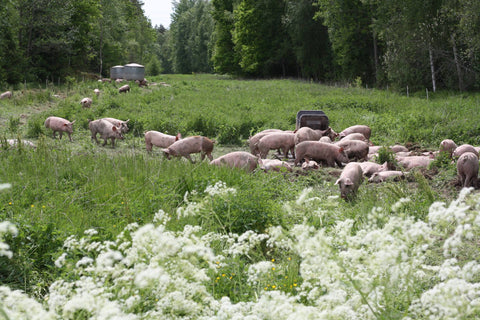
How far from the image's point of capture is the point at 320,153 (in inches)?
415

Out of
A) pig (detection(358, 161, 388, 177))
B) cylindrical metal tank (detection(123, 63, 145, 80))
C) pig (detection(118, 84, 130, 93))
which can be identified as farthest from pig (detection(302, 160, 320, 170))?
cylindrical metal tank (detection(123, 63, 145, 80))

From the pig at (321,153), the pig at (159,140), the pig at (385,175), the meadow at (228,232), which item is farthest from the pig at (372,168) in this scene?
the pig at (159,140)

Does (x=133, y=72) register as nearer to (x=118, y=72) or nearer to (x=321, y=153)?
(x=118, y=72)

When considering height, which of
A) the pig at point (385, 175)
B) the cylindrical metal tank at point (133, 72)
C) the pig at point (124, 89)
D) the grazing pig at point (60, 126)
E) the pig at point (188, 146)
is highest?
the cylindrical metal tank at point (133, 72)

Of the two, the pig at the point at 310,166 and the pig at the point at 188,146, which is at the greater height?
the pig at the point at 188,146

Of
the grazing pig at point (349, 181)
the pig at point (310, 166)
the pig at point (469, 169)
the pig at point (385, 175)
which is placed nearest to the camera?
the grazing pig at point (349, 181)

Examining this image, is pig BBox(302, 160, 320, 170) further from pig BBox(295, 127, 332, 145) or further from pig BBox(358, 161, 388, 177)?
pig BBox(295, 127, 332, 145)

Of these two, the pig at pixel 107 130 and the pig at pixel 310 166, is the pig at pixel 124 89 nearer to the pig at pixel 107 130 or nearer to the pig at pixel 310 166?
the pig at pixel 107 130

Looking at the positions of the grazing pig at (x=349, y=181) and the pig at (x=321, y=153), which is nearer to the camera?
the grazing pig at (x=349, y=181)

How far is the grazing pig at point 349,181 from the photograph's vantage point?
734cm

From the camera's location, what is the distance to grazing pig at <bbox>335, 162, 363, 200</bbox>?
7.34 m

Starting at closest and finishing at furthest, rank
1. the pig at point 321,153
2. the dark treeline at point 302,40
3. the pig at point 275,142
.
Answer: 1. the pig at point 321,153
2. the pig at point 275,142
3. the dark treeline at point 302,40

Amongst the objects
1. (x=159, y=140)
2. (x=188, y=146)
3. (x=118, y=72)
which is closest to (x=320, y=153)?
(x=188, y=146)

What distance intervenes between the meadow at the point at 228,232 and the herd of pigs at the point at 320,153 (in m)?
0.34
